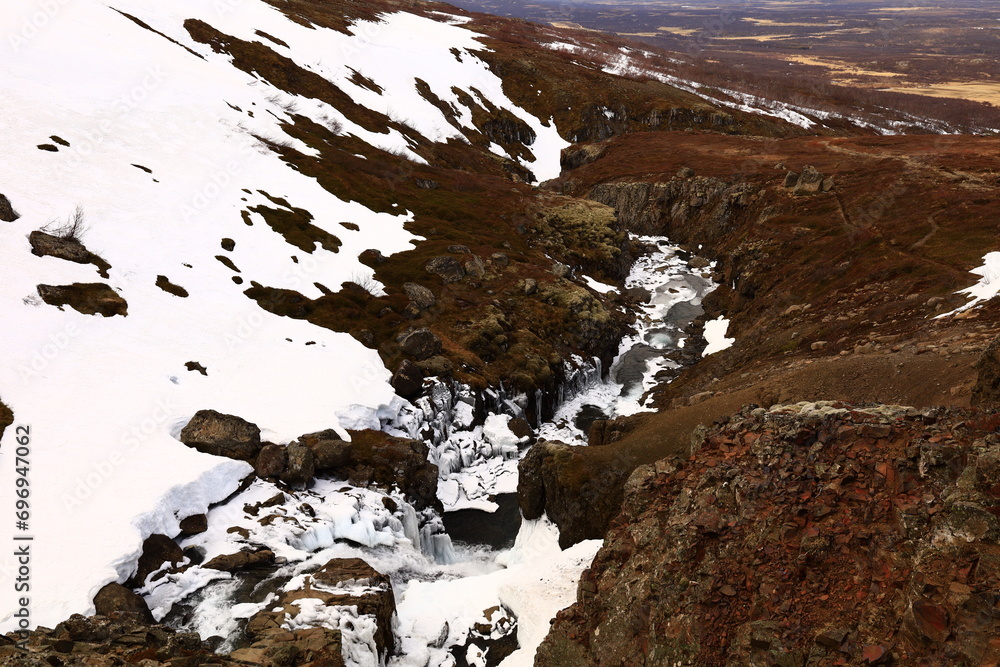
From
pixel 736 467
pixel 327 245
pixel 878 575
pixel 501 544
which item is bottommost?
pixel 501 544

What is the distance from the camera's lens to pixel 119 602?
750 inches

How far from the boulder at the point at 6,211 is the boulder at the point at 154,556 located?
21488mm

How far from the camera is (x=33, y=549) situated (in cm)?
1961

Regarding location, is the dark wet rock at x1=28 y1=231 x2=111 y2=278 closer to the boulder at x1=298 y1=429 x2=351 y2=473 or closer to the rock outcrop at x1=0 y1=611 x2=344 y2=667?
the boulder at x1=298 y1=429 x2=351 y2=473

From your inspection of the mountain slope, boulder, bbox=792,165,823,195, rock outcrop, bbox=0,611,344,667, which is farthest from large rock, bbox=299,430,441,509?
boulder, bbox=792,165,823,195

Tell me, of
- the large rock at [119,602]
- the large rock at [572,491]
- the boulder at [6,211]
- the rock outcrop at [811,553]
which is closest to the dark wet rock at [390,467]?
the large rock at [572,491]

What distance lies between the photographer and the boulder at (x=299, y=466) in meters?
27.3

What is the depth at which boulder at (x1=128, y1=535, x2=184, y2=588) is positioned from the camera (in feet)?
68.8

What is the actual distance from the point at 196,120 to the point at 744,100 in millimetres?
128233

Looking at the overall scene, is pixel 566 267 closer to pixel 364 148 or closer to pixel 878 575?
pixel 364 148

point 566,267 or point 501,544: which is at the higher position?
point 566,267

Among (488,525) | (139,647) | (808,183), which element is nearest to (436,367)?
(488,525)

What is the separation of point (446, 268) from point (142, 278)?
2297cm

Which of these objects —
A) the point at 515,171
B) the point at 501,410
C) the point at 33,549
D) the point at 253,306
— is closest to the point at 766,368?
the point at 501,410
